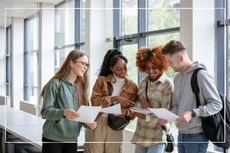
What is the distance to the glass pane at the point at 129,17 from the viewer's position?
7.77 ft

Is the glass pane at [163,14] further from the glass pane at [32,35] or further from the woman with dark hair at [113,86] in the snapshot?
the glass pane at [32,35]

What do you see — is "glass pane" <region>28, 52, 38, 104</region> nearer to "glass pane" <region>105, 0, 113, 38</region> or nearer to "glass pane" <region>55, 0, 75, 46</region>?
"glass pane" <region>55, 0, 75, 46</region>

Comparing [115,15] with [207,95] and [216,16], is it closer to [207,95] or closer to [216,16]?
[216,16]

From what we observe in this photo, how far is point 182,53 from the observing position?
2027 mm

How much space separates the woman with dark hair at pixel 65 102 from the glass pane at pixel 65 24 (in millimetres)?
264

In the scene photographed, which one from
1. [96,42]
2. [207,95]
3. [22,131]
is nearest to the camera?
[207,95]

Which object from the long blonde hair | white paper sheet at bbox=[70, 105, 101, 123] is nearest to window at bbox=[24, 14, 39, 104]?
the long blonde hair

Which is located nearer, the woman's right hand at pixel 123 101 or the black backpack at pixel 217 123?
the black backpack at pixel 217 123

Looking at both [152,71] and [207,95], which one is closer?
[207,95]

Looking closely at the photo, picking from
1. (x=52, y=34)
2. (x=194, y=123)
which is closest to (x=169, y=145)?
(x=194, y=123)

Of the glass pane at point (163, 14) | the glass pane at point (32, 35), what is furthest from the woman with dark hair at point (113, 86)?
the glass pane at point (32, 35)

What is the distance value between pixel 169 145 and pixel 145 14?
951mm

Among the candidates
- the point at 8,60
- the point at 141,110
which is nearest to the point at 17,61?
the point at 8,60

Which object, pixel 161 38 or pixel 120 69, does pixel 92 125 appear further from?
pixel 161 38
